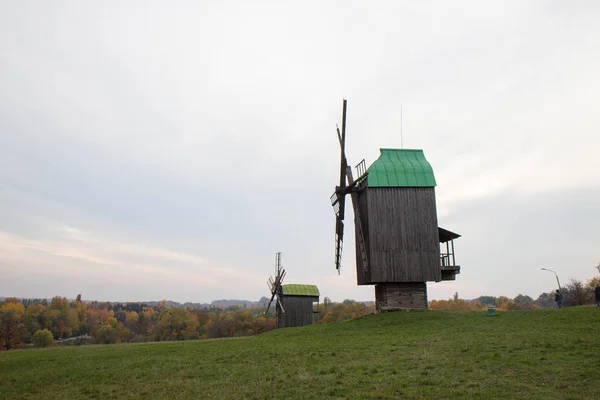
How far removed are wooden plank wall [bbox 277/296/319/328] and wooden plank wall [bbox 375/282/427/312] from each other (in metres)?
22.7

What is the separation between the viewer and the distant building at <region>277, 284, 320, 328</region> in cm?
5106

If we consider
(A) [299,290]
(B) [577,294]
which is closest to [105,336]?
(A) [299,290]

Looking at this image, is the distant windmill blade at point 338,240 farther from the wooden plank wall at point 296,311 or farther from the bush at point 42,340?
the bush at point 42,340

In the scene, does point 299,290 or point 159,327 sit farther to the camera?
point 159,327

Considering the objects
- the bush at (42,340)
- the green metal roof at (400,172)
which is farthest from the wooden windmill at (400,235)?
the bush at (42,340)

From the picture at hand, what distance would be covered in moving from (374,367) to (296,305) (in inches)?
1548

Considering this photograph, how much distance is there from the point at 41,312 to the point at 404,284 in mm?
123900

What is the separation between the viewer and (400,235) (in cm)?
2975

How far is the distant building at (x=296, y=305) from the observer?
51.1m

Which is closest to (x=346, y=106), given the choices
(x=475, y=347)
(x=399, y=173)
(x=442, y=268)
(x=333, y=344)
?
(x=399, y=173)

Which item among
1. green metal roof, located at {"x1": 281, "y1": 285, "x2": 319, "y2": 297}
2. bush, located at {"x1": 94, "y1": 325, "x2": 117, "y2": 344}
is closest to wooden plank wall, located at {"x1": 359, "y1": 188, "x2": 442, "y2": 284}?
green metal roof, located at {"x1": 281, "y1": 285, "x2": 319, "y2": 297}

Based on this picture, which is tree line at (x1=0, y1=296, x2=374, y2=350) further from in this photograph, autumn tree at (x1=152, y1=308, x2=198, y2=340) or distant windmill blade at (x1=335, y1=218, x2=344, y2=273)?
distant windmill blade at (x1=335, y1=218, x2=344, y2=273)

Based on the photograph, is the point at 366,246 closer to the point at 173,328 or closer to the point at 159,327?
the point at 173,328

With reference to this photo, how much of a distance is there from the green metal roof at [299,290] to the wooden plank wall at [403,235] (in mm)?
22665
